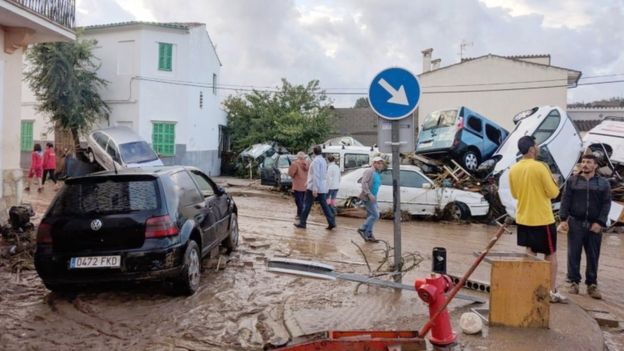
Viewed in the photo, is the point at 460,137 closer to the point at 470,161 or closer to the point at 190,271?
the point at 470,161

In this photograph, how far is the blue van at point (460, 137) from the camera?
1585 cm

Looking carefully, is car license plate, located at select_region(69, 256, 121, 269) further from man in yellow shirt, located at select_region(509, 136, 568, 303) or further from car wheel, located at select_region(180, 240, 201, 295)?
man in yellow shirt, located at select_region(509, 136, 568, 303)

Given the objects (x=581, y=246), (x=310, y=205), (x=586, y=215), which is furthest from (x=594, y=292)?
(x=310, y=205)

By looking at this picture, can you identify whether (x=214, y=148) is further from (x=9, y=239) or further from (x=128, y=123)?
(x=9, y=239)

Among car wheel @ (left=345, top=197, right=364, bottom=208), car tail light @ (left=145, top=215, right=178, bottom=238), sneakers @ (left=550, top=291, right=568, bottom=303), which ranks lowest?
sneakers @ (left=550, top=291, right=568, bottom=303)

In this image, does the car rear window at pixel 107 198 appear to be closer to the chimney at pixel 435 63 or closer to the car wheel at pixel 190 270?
the car wheel at pixel 190 270

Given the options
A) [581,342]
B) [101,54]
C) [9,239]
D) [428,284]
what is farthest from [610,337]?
[101,54]

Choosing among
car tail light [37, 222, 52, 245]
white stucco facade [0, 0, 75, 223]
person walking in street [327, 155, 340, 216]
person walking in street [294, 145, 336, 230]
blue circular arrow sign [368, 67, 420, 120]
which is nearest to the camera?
car tail light [37, 222, 52, 245]

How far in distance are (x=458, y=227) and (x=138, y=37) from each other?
57.9 ft

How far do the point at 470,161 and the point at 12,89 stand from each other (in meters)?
12.4

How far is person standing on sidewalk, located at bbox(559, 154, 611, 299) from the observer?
20.1ft

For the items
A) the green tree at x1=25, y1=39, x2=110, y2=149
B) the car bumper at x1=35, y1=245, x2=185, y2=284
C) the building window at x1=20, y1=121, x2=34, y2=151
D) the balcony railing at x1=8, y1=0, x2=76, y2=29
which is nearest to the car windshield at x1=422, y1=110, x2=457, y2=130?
the balcony railing at x1=8, y1=0, x2=76, y2=29

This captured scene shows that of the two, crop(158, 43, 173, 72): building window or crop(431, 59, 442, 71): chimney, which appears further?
crop(431, 59, 442, 71): chimney

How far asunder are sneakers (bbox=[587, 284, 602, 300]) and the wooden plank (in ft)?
6.46
